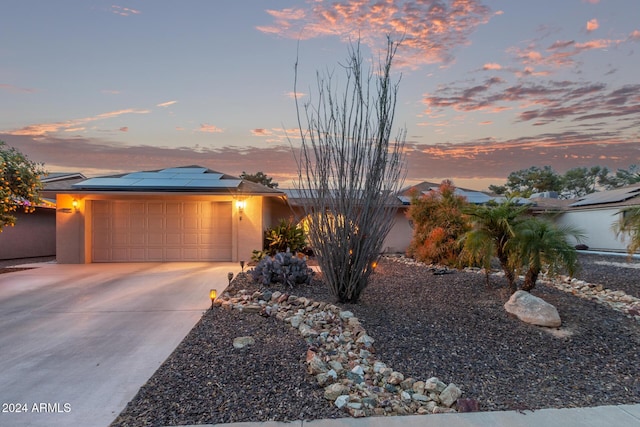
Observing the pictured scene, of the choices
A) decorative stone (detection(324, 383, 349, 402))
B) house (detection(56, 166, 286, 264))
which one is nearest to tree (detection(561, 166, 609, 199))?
house (detection(56, 166, 286, 264))

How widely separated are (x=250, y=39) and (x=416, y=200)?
6.72 metres

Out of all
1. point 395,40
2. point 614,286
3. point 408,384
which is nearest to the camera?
point 408,384

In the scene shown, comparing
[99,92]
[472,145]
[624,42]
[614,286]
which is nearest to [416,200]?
[472,145]

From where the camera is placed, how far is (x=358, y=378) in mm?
3102

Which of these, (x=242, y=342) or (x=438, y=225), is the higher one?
(x=438, y=225)

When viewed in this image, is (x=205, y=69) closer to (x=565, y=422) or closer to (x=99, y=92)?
(x=99, y=92)

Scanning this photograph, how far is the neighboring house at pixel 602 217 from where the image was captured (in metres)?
14.1

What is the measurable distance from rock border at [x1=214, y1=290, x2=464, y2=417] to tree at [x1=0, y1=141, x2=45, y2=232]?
29.8 feet

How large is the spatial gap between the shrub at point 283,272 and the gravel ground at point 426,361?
4.47 feet

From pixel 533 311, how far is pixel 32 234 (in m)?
17.8

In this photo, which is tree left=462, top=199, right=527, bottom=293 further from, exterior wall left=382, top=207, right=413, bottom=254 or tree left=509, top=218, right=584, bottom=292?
exterior wall left=382, top=207, right=413, bottom=254

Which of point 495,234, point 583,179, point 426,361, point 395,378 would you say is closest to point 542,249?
point 495,234

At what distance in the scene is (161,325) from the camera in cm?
490

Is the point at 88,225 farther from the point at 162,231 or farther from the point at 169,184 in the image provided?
the point at 169,184
